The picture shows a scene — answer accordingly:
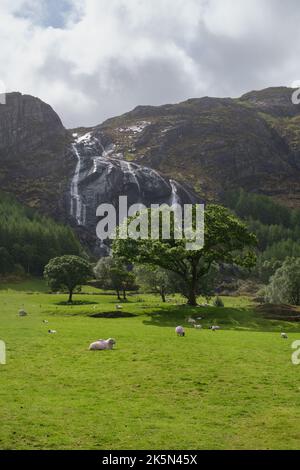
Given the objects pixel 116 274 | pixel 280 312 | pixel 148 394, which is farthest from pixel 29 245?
pixel 148 394

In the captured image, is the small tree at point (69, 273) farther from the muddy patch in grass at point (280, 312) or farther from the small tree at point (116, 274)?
the muddy patch in grass at point (280, 312)

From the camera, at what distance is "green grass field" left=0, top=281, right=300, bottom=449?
52.7ft

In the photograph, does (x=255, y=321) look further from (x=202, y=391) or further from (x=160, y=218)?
(x=202, y=391)

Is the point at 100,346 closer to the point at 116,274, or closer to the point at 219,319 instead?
the point at 219,319

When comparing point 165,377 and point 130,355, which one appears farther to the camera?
point 130,355

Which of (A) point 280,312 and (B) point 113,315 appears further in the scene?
(B) point 113,315

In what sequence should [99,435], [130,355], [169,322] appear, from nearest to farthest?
[99,435] < [130,355] < [169,322]

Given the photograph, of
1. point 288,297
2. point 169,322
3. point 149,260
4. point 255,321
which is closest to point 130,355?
point 169,322

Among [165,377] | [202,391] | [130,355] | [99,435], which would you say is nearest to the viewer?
[99,435]

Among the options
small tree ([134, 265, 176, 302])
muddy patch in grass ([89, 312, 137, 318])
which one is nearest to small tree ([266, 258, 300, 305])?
small tree ([134, 265, 176, 302])

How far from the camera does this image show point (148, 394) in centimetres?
2117

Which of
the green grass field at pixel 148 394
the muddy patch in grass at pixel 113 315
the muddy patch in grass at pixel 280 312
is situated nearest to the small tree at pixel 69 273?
the muddy patch in grass at pixel 113 315
